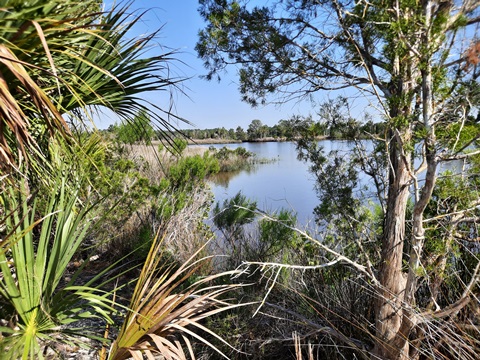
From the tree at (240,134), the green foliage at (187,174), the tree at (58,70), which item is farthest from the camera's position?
the tree at (240,134)

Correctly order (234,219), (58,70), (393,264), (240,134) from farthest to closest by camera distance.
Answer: (240,134)
(234,219)
(393,264)
(58,70)

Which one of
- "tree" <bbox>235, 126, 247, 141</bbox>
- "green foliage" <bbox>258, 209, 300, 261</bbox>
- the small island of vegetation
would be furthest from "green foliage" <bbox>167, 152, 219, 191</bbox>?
"tree" <bbox>235, 126, 247, 141</bbox>

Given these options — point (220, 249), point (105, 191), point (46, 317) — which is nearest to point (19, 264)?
point (46, 317)

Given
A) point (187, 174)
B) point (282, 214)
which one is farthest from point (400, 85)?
point (187, 174)

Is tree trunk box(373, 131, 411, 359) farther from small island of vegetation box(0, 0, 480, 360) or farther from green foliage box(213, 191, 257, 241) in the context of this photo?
green foliage box(213, 191, 257, 241)

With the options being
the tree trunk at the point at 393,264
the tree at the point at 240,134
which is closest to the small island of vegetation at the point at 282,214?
the tree trunk at the point at 393,264

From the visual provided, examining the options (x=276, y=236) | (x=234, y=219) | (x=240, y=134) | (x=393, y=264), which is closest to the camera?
(x=393, y=264)

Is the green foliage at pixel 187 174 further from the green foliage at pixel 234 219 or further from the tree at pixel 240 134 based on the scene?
the tree at pixel 240 134

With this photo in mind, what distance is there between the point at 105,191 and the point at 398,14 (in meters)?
4.59

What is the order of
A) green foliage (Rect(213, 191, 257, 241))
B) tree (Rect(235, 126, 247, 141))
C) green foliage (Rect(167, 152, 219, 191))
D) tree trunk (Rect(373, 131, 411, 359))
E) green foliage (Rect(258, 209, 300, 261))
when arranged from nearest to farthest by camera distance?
tree trunk (Rect(373, 131, 411, 359)), green foliage (Rect(258, 209, 300, 261)), green foliage (Rect(213, 191, 257, 241)), green foliage (Rect(167, 152, 219, 191)), tree (Rect(235, 126, 247, 141))

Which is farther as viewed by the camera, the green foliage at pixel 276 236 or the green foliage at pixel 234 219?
the green foliage at pixel 234 219

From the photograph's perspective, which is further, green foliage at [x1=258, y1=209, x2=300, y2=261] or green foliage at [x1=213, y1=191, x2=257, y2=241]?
green foliage at [x1=213, y1=191, x2=257, y2=241]

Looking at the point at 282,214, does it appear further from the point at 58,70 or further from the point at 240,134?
the point at 240,134

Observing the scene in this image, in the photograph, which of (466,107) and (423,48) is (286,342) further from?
(423,48)
